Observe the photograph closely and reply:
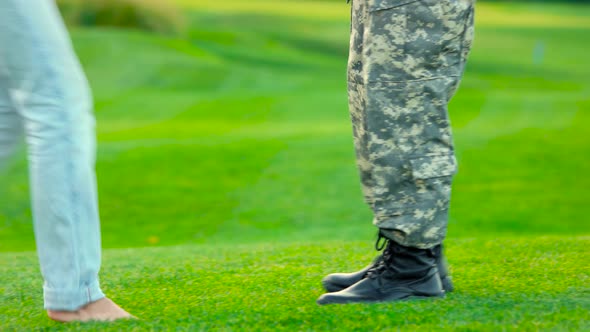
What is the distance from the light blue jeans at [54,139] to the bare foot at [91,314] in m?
0.03

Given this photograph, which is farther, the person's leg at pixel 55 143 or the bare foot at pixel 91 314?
the bare foot at pixel 91 314

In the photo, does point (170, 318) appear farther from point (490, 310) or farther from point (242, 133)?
point (242, 133)

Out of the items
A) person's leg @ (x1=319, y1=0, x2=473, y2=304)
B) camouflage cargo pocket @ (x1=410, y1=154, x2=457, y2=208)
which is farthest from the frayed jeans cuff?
camouflage cargo pocket @ (x1=410, y1=154, x2=457, y2=208)

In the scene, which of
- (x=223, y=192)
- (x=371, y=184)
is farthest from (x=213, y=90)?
(x=371, y=184)

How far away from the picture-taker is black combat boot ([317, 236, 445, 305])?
230 centimetres

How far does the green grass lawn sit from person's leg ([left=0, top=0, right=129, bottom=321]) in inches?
6.5

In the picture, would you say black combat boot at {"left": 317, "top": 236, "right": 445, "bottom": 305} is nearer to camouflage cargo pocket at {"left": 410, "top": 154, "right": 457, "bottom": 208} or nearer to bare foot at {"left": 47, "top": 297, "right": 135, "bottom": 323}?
camouflage cargo pocket at {"left": 410, "top": 154, "right": 457, "bottom": 208}

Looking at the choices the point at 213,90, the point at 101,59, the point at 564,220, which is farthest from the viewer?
the point at 101,59

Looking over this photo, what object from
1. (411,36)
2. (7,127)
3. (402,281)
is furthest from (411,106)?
(7,127)

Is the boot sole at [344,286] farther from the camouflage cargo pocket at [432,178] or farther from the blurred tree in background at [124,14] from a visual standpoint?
the blurred tree in background at [124,14]

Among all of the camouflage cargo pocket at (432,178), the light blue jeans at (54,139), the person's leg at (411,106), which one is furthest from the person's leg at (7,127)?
the camouflage cargo pocket at (432,178)

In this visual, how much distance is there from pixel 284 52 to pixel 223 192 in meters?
14.5

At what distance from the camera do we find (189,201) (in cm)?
Answer: 619

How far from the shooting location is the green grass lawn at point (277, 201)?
222cm
